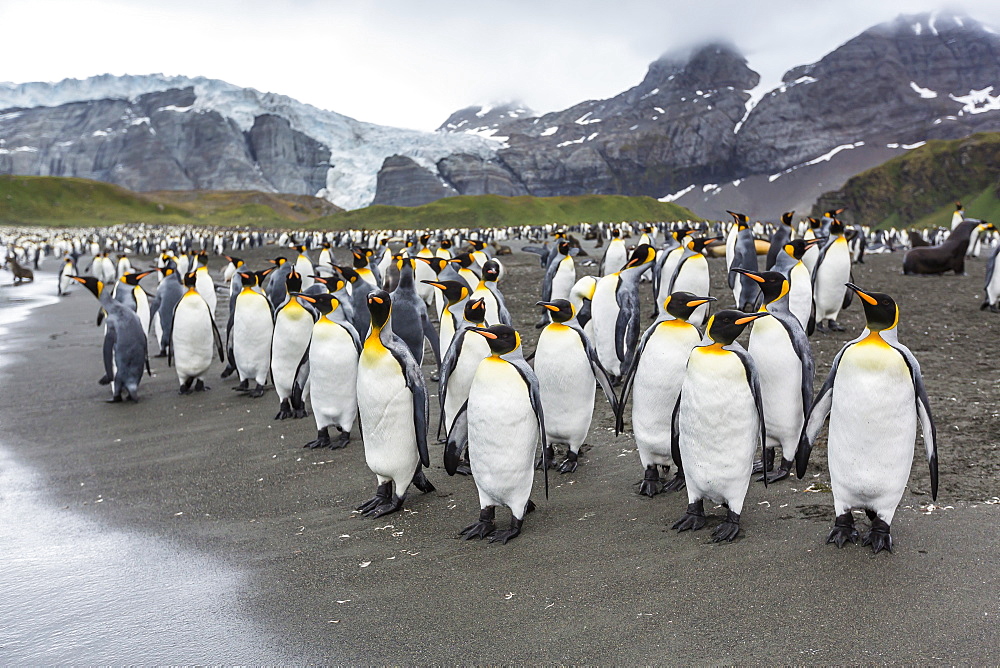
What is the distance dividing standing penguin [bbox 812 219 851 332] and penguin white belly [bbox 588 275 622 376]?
366cm

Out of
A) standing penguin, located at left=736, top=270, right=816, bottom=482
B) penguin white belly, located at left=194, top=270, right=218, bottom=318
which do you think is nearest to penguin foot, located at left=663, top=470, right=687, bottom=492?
standing penguin, located at left=736, top=270, right=816, bottom=482

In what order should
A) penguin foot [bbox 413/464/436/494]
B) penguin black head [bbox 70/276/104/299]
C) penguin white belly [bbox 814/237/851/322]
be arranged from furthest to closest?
penguin white belly [bbox 814/237/851/322]
penguin black head [bbox 70/276/104/299]
penguin foot [bbox 413/464/436/494]

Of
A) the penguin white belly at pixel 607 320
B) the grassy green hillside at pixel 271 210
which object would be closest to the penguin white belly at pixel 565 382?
the penguin white belly at pixel 607 320

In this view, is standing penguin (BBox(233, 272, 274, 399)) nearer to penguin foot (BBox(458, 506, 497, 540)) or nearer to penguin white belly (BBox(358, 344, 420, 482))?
penguin white belly (BBox(358, 344, 420, 482))

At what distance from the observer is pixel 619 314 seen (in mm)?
7020

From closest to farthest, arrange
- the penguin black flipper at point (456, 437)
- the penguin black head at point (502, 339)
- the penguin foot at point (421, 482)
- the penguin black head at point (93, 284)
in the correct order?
1. the penguin black head at point (502, 339)
2. the penguin black flipper at point (456, 437)
3. the penguin foot at point (421, 482)
4. the penguin black head at point (93, 284)

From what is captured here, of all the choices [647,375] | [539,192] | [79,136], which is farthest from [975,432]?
[79,136]

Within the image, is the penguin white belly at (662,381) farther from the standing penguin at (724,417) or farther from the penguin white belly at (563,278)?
the penguin white belly at (563,278)

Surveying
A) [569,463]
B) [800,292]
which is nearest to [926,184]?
[800,292]

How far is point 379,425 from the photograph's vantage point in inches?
179

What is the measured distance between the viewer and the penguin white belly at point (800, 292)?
26.2 ft

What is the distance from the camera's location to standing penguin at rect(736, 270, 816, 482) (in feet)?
14.5

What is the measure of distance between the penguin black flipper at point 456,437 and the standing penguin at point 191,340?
4789 mm

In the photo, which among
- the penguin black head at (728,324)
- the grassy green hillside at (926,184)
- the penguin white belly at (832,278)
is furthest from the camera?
the grassy green hillside at (926,184)
